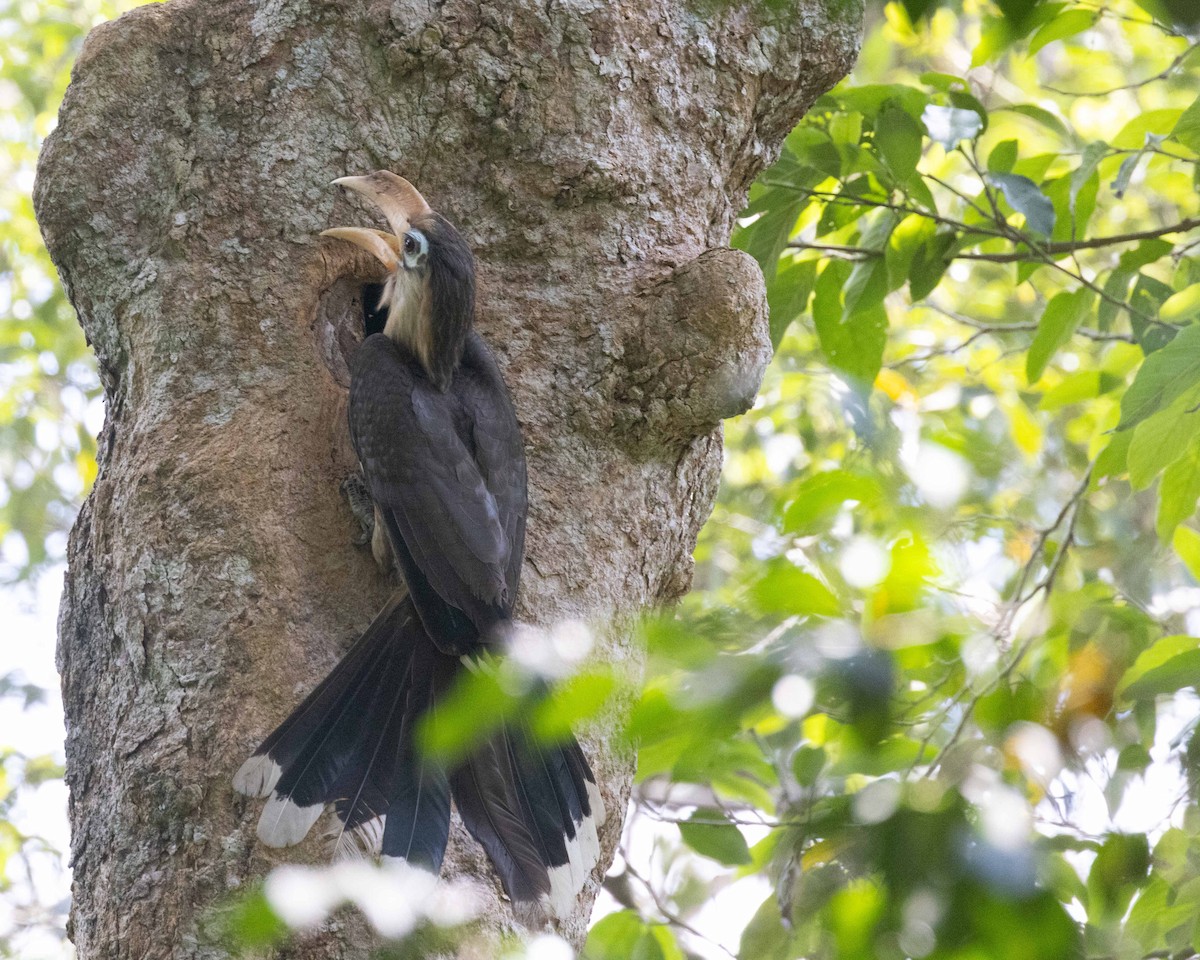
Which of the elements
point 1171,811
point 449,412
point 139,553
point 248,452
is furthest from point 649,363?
point 1171,811

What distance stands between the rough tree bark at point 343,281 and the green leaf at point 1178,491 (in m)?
1.01

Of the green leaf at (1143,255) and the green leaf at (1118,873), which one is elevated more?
the green leaf at (1118,873)

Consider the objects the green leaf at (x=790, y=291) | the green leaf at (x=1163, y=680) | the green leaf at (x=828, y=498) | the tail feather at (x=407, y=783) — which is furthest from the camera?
the green leaf at (x=790, y=291)

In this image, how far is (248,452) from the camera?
2.61 m

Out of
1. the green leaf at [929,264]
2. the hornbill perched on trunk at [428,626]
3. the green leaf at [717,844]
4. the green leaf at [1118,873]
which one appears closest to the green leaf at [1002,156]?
the green leaf at [929,264]

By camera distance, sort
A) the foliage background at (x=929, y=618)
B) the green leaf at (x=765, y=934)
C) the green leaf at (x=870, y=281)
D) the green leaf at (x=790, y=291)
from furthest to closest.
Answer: the green leaf at (x=790, y=291) < the green leaf at (x=870, y=281) < the green leaf at (x=765, y=934) < the foliage background at (x=929, y=618)

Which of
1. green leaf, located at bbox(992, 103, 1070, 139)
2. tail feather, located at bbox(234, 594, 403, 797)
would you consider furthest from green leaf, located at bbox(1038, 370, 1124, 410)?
tail feather, located at bbox(234, 594, 403, 797)

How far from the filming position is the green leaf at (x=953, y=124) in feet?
10.3

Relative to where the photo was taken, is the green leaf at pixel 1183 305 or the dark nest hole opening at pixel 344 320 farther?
the green leaf at pixel 1183 305

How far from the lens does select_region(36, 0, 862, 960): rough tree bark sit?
2566mm

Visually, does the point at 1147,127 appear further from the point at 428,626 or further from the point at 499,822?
the point at 499,822

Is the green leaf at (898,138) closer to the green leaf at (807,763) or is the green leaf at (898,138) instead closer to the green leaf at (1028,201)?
the green leaf at (1028,201)

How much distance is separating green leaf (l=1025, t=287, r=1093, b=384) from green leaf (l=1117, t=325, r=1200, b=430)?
1.11 metres

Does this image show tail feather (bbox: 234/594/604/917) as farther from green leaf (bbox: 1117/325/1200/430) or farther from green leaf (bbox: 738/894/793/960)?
green leaf (bbox: 1117/325/1200/430)
